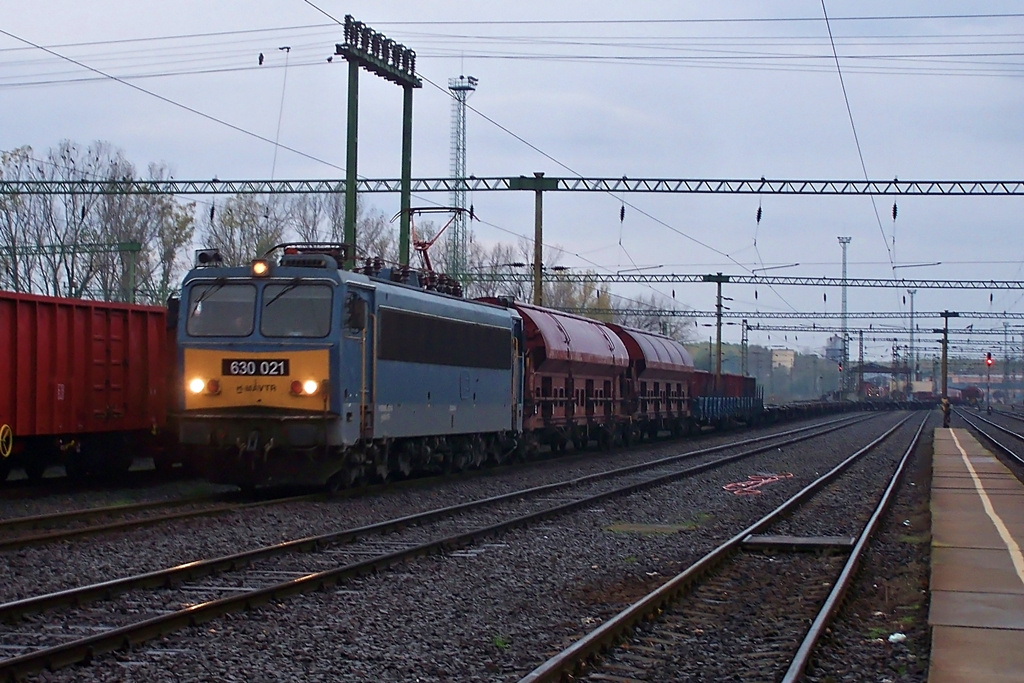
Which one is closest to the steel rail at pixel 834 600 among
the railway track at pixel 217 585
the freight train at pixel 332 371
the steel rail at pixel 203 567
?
the railway track at pixel 217 585

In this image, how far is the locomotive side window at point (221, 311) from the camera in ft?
55.3

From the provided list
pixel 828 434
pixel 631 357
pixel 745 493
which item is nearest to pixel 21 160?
pixel 631 357

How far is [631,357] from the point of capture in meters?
35.3

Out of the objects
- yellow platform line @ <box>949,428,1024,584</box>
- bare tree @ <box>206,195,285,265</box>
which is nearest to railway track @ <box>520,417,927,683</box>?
yellow platform line @ <box>949,428,1024,584</box>

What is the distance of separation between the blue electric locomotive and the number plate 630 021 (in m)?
0.01

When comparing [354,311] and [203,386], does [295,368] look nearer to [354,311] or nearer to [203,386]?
[354,311]

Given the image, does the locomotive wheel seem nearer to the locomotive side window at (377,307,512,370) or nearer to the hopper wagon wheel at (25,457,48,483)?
the hopper wagon wheel at (25,457,48,483)

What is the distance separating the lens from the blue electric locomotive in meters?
16.4

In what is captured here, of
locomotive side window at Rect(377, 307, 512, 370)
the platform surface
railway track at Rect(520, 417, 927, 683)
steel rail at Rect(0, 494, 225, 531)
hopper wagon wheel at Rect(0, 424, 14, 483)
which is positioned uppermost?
locomotive side window at Rect(377, 307, 512, 370)

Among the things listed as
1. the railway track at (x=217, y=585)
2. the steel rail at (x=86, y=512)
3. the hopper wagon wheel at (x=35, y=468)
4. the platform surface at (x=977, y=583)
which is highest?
the hopper wagon wheel at (x=35, y=468)

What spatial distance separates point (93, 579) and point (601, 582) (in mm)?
4529

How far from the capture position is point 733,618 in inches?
378

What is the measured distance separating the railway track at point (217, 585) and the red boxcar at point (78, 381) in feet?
19.6

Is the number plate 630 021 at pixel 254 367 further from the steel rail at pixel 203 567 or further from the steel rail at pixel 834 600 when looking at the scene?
the steel rail at pixel 834 600
